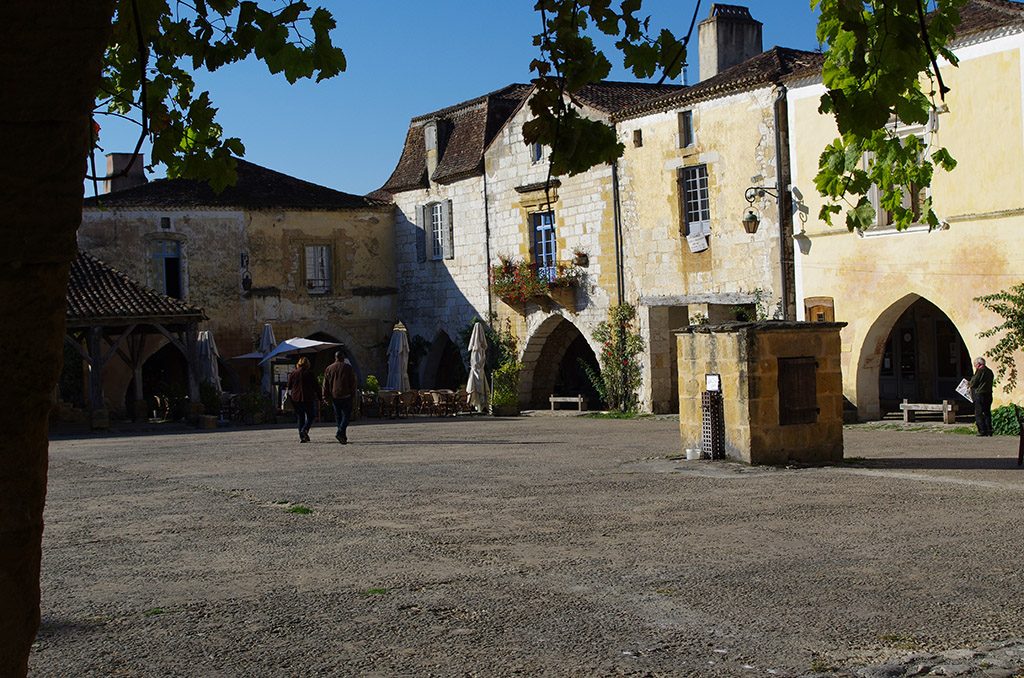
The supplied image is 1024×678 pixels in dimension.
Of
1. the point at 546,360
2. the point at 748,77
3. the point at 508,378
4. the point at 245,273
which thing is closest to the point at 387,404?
the point at 508,378

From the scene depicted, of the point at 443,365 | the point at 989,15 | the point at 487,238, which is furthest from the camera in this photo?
the point at 443,365

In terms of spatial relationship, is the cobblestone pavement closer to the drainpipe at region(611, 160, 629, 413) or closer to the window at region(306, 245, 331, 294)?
the drainpipe at region(611, 160, 629, 413)

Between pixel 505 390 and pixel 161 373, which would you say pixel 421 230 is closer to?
pixel 505 390

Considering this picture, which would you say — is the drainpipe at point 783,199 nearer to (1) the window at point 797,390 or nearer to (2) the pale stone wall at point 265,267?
(1) the window at point 797,390

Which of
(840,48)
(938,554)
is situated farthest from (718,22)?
(840,48)

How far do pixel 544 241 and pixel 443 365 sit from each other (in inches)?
235

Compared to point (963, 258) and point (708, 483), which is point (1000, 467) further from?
point (963, 258)

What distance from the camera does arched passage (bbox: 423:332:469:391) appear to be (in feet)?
102

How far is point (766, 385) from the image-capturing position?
492 inches

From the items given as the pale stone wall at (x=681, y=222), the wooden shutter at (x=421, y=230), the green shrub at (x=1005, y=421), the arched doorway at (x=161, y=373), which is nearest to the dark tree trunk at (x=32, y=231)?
the green shrub at (x=1005, y=421)

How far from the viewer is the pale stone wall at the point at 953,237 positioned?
18.1 m

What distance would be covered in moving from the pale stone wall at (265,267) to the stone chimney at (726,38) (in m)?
10.2

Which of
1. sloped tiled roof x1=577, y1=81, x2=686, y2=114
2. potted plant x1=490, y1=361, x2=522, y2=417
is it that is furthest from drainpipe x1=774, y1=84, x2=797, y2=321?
potted plant x1=490, y1=361, x2=522, y2=417

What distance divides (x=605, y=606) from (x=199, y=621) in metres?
2.07
